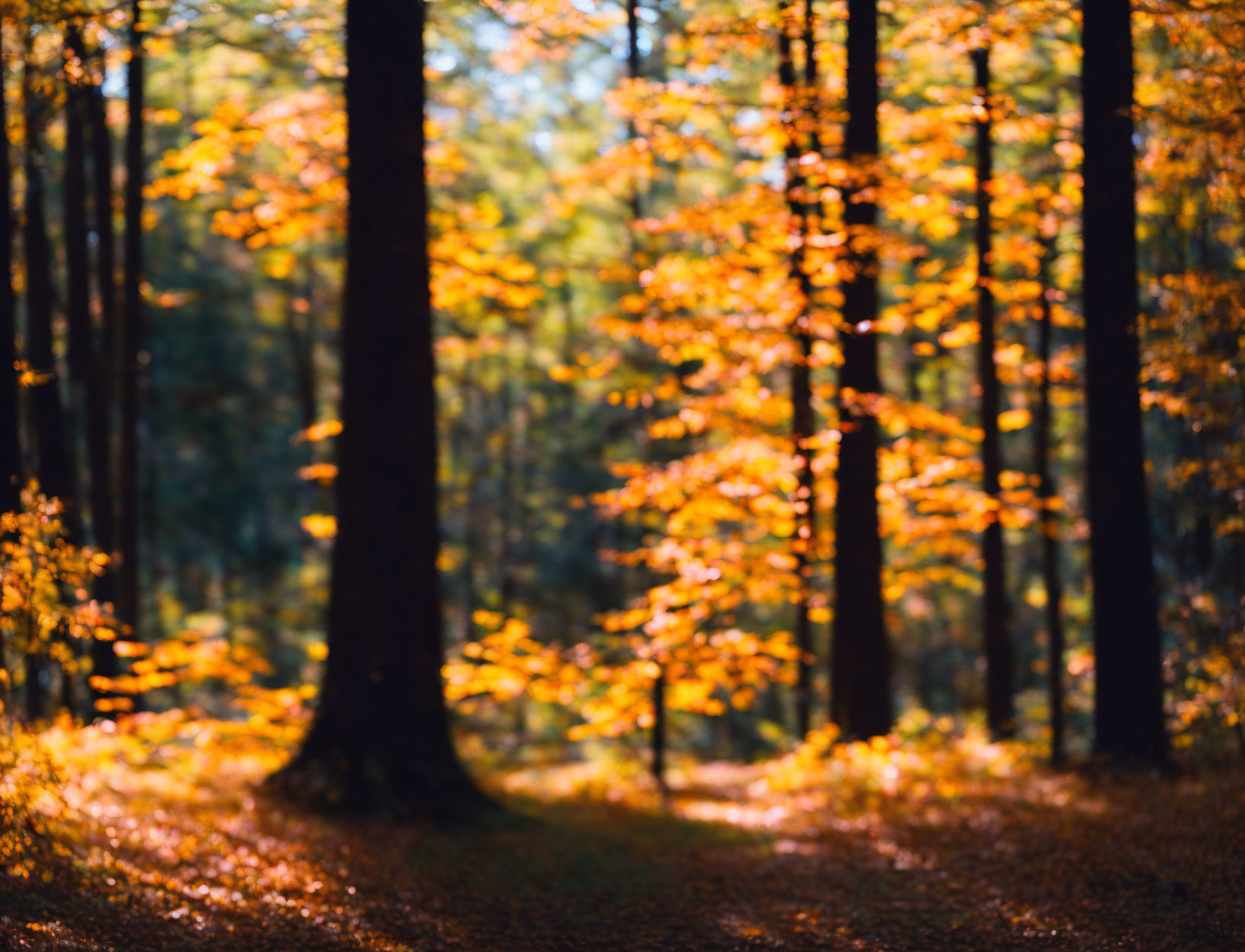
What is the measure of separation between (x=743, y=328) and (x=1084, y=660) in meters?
5.03

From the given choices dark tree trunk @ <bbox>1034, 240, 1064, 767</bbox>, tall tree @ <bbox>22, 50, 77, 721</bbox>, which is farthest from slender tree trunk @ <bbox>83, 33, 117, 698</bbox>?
dark tree trunk @ <bbox>1034, 240, 1064, 767</bbox>

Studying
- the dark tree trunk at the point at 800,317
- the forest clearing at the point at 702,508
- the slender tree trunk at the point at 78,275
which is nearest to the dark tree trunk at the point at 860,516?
the forest clearing at the point at 702,508

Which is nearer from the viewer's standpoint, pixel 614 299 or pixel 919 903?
pixel 919 903

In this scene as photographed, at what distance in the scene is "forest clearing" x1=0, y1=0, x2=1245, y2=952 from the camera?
5715mm

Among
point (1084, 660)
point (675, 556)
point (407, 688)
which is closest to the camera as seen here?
point (407, 688)

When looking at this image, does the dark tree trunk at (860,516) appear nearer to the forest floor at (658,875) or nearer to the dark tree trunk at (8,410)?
the forest floor at (658,875)

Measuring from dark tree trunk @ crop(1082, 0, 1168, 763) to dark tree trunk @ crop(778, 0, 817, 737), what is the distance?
2.46m

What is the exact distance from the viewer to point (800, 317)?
1038 centimetres

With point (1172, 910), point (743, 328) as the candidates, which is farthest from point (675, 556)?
point (1172, 910)

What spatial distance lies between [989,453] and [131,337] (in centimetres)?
1112

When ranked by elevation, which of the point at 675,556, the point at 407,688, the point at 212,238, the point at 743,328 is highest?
the point at 212,238

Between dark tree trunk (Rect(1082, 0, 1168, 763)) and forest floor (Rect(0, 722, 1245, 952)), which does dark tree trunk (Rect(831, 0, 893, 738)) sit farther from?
dark tree trunk (Rect(1082, 0, 1168, 763))

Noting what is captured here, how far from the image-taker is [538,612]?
993 inches

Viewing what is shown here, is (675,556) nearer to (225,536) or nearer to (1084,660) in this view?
(1084,660)
